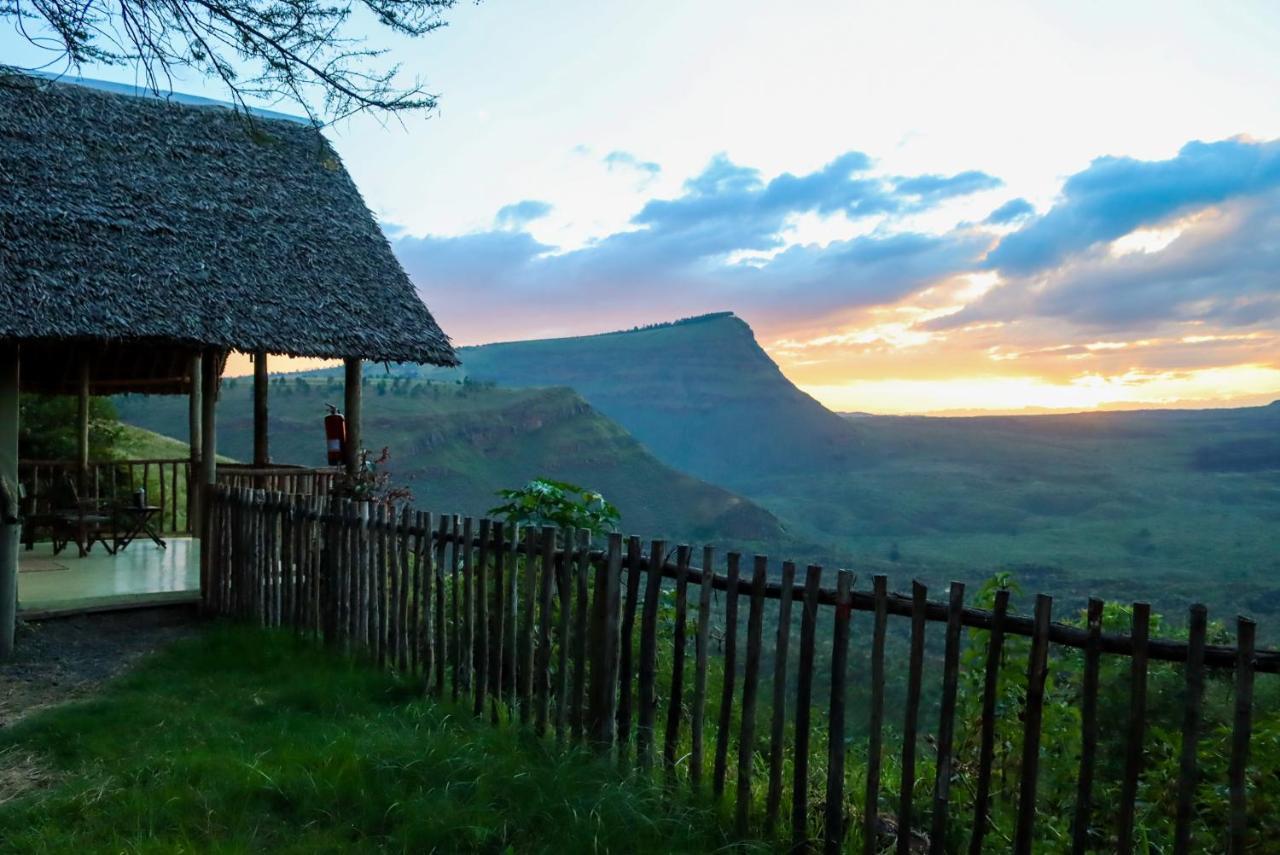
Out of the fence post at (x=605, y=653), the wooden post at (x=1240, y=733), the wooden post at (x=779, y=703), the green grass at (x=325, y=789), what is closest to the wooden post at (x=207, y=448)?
the green grass at (x=325, y=789)

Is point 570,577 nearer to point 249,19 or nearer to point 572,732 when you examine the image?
point 572,732

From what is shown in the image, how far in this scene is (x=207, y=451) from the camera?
34.8ft

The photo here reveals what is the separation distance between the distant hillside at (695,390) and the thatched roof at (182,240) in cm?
13077

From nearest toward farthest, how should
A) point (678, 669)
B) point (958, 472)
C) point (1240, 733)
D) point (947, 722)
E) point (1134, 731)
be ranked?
point (1240, 733), point (1134, 731), point (947, 722), point (678, 669), point (958, 472)

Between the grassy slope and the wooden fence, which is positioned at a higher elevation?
the wooden fence

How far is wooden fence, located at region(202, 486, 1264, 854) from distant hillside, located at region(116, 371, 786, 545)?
66.5m

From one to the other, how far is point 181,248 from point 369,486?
3156 millimetres

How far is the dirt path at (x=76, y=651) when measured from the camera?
6.77 meters

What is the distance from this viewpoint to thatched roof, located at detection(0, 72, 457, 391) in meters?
9.07

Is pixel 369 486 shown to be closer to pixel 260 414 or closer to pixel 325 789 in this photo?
pixel 260 414

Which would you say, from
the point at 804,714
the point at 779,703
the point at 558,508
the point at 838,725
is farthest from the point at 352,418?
the point at 838,725

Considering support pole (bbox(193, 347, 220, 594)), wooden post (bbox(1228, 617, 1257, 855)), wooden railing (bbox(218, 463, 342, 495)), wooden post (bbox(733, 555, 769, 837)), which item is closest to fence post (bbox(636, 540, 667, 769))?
wooden post (bbox(733, 555, 769, 837))

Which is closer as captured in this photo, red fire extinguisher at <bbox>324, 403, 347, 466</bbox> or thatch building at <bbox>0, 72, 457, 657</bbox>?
thatch building at <bbox>0, 72, 457, 657</bbox>

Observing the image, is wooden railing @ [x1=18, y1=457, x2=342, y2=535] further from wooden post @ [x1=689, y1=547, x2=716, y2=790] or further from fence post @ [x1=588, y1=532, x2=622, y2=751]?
wooden post @ [x1=689, y1=547, x2=716, y2=790]
